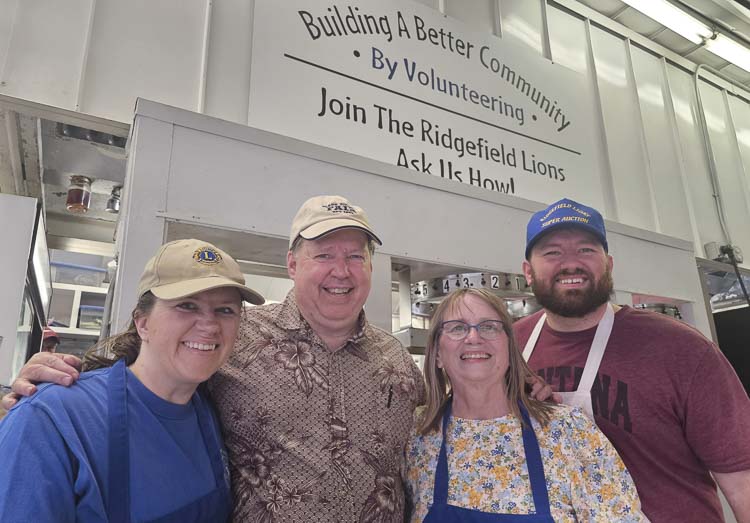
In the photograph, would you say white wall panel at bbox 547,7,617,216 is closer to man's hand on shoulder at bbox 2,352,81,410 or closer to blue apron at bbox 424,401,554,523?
blue apron at bbox 424,401,554,523

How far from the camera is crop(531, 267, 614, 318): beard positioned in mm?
1521

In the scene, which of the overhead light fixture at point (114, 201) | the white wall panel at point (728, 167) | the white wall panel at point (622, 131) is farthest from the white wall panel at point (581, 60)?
the overhead light fixture at point (114, 201)

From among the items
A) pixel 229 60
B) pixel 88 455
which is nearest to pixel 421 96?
pixel 229 60

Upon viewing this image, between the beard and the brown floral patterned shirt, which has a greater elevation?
the beard

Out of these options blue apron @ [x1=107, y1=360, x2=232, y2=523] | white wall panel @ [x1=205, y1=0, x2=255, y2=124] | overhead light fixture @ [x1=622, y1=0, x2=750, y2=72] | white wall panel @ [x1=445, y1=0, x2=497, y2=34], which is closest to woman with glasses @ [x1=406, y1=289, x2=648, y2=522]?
blue apron @ [x1=107, y1=360, x2=232, y2=523]

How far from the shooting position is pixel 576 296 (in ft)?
4.99

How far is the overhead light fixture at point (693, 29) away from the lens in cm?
392

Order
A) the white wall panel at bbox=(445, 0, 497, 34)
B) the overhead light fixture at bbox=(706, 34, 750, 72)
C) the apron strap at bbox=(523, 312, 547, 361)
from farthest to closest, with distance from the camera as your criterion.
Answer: the overhead light fixture at bbox=(706, 34, 750, 72) < the white wall panel at bbox=(445, 0, 497, 34) < the apron strap at bbox=(523, 312, 547, 361)

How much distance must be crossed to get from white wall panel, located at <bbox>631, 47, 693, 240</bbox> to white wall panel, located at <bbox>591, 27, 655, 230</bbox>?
14 cm

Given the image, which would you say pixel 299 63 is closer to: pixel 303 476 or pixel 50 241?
pixel 50 241

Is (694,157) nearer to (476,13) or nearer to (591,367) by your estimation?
(476,13)

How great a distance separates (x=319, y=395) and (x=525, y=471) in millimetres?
545

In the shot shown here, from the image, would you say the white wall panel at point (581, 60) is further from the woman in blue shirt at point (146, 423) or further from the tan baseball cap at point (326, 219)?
the woman in blue shirt at point (146, 423)

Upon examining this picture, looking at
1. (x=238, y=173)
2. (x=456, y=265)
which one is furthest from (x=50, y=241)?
(x=456, y=265)
